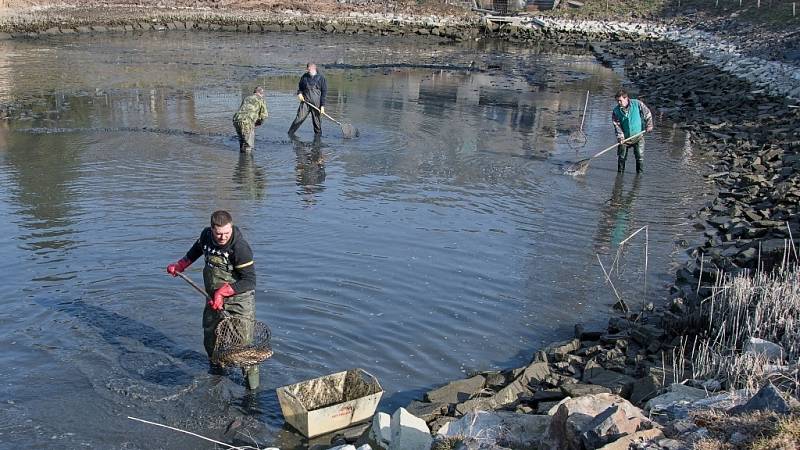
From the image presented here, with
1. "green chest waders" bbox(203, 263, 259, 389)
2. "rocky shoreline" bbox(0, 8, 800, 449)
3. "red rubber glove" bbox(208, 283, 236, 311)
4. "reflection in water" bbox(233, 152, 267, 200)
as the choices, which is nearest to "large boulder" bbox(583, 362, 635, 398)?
"rocky shoreline" bbox(0, 8, 800, 449)

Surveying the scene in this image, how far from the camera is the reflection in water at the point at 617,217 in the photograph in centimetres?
1319

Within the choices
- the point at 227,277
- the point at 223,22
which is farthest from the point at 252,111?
the point at 223,22

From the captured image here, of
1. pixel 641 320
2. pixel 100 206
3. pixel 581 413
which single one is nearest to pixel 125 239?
pixel 100 206

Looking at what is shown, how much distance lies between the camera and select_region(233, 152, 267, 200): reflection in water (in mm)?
14992

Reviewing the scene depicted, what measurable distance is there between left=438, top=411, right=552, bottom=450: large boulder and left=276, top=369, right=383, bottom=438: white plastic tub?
116 centimetres

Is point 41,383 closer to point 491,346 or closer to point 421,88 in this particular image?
point 491,346

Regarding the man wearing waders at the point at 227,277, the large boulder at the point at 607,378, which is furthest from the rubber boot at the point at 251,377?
the large boulder at the point at 607,378

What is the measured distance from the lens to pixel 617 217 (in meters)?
14.4

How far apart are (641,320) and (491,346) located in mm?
1929

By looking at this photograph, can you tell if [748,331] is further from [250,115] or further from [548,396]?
[250,115]

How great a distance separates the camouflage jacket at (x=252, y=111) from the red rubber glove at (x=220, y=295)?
32.0 ft

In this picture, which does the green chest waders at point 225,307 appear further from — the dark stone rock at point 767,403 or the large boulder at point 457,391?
the dark stone rock at point 767,403

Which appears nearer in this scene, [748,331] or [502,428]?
[502,428]

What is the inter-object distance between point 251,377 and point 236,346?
1.36 ft
